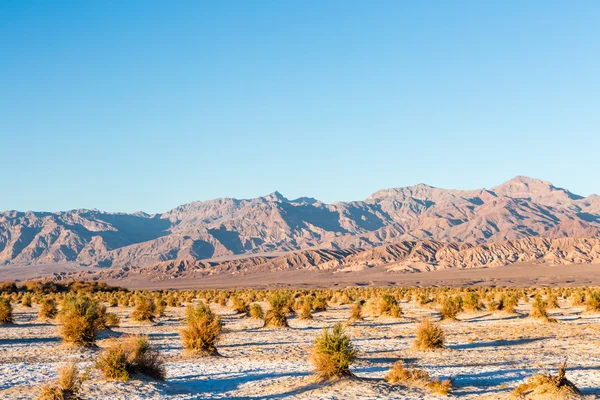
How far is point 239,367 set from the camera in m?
17.8

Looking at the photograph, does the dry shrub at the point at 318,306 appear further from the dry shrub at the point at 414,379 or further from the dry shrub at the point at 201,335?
the dry shrub at the point at 414,379

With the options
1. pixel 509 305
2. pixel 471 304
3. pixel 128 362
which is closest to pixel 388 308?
pixel 471 304

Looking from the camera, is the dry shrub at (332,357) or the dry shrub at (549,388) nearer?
the dry shrub at (549,388)

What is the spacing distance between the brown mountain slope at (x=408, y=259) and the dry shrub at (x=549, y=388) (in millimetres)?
119372

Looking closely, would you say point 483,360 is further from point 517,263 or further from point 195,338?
point 517,263

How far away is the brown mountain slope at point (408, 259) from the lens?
441 feet

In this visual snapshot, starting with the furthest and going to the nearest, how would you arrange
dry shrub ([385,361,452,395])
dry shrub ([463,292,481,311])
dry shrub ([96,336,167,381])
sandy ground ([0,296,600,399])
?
dry shrub ([463,292,481,311]) < dry shrub ([96,336,167,381]) < dry shrub ([385,361,452,395]) < sandy ground ([0,296,600,399])

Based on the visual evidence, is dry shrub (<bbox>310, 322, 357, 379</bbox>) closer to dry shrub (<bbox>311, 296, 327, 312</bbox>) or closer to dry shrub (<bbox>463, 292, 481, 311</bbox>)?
dry shrub (<bbox>463, 292, 481, 311</bbox>)

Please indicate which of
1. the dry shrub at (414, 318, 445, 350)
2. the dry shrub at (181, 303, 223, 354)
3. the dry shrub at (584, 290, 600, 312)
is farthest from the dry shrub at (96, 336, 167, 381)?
the dry shrub at (584, 290, 600, 312)

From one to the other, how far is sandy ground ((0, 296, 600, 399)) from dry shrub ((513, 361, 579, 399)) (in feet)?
1.60

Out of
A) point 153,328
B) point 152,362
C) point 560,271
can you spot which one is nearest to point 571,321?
point 153,328

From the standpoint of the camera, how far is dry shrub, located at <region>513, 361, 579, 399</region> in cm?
1281

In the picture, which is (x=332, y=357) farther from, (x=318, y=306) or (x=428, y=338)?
(x=318, y=306)

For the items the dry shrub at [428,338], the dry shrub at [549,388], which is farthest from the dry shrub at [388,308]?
the dry shrub at [549,388]
